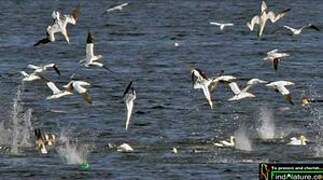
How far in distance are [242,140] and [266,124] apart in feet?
14.2

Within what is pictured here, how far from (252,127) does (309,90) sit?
962 cm

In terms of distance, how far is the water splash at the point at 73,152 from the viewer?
111 feet

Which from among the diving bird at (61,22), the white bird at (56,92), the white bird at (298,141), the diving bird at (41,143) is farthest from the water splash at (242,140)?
the diving bird at (61,22)

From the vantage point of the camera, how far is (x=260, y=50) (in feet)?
214

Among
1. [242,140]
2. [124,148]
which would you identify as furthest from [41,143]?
[242,140]

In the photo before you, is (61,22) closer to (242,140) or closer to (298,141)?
(242,140)

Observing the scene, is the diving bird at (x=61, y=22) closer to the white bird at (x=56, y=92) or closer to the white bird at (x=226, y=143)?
the white bird at (x=56, y=92)

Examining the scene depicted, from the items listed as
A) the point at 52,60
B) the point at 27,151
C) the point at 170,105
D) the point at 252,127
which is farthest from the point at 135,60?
the point at 27,151

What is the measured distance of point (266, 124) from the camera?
136ft

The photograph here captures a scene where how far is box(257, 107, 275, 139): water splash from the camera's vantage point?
39062 millimetres

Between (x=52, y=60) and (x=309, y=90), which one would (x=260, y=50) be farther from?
(x=309, y=90)

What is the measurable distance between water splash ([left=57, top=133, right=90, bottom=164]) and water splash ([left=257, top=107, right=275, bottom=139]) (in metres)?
4.99

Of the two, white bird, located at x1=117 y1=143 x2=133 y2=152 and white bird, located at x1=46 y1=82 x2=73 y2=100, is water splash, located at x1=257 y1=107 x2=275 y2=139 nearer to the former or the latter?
white bird, located at x1=117 y1=143 x2=133 y2=152

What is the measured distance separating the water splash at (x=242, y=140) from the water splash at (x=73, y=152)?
3.45 m
